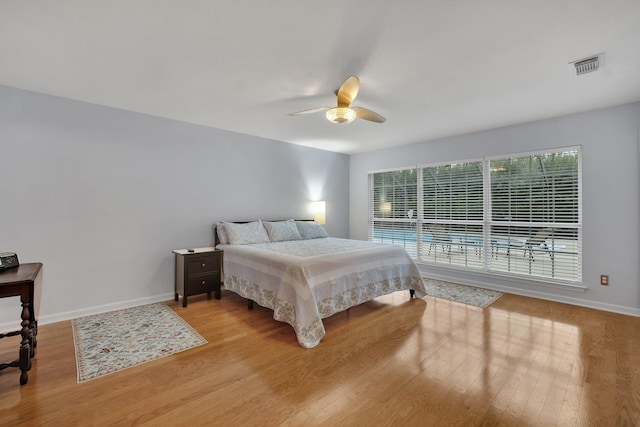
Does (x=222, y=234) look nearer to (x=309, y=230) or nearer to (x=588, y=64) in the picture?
(x=309, y=230)

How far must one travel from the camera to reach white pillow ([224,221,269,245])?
164 inches

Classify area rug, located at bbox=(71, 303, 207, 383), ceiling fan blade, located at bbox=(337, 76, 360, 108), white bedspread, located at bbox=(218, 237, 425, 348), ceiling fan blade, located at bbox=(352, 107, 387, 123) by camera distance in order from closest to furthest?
area rug, located at bbox=(71, 303, 207, 383), ceiling fan blade, located at bbox=(337, 76, 360, 108), white bedspread, located at bbox=(218, 237, 425, 348), ceiling fan blade, located at bbox=(352, 107, 387, 123)

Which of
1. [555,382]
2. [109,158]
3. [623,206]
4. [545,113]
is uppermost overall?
[545,113]

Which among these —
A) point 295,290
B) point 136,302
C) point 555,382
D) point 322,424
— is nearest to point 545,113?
point 555,382

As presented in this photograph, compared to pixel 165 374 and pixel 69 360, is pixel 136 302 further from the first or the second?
pixel 165 374

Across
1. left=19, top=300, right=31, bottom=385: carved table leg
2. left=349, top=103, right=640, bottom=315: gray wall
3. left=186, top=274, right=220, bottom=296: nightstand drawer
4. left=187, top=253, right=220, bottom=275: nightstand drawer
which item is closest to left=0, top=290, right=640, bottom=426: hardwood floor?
left=19, top=300, right=31, bottom=385: carved table leg

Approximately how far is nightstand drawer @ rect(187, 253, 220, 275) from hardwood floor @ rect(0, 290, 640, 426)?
764 mm

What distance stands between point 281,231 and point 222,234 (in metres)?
0.90

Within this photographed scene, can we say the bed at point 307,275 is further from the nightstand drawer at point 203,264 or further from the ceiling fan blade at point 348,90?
the ceiling fan blade at point 348,90

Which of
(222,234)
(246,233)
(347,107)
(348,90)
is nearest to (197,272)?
(222,234)

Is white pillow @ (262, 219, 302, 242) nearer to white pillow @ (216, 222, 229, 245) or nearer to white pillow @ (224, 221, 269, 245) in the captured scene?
white pillow @ (224, 221, 269, 245)

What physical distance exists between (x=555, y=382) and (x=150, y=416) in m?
2.69

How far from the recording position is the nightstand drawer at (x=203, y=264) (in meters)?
3.71

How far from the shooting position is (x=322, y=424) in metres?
1.65
